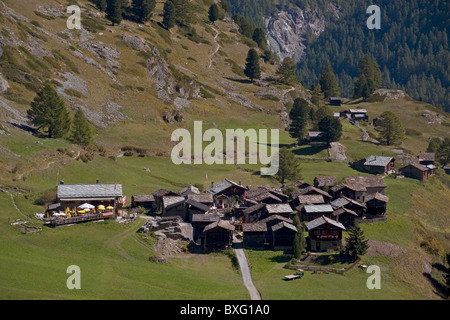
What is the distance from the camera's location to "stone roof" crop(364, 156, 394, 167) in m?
136

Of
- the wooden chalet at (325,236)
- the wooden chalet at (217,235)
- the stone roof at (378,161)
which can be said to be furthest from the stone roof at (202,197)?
the stone roof at (378,161)

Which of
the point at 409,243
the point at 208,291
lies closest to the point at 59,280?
the point at 208,291

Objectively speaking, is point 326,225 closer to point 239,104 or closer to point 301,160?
point 301,160

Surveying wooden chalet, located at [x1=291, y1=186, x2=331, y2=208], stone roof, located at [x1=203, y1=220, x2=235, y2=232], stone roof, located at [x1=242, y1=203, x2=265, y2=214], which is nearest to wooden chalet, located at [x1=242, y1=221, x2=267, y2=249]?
stone roof, located at [x1=203, y1=220, x2=235, y2=232]

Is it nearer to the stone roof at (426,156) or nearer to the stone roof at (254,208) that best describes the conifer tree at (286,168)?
the stone roof at (254,208)

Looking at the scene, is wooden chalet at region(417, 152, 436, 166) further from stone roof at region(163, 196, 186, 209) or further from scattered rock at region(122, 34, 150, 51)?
scattered rock at region(122, 34, 150, 51)

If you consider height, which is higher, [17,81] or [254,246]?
[17,81]

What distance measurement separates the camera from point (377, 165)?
136 meters

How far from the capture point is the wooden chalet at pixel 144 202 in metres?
93.3

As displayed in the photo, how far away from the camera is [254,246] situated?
7962cm

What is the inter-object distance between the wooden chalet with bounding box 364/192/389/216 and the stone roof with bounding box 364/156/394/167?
1625 inches

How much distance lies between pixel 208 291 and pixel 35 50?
381ft

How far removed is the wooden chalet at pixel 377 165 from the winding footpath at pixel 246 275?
224 feet
